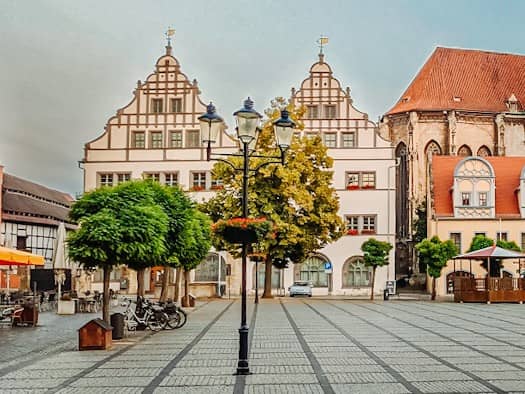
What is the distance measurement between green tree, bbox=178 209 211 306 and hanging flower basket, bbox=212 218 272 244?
8981mm

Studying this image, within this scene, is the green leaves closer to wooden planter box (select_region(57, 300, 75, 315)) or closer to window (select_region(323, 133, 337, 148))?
window (select_region(323, 133, 337, 148))

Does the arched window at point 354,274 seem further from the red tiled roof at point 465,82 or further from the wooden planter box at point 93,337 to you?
the wooden planter box at point 93,337

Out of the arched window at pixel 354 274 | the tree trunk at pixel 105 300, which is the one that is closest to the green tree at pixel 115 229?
the tree trunk at pixel 105 300

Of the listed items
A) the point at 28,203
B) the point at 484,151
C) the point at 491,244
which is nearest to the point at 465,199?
the point at 491,244

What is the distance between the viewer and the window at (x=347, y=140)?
176 ft

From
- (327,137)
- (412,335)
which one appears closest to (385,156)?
(327,137)

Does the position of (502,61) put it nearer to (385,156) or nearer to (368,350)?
(385,156)

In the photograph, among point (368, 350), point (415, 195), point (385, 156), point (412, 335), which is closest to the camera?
point (368, 350)

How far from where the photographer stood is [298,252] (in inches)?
1656

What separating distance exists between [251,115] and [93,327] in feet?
19.7

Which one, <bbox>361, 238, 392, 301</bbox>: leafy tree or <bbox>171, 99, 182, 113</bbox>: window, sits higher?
<bbox>171, 99, 182, 113</bbox>: window

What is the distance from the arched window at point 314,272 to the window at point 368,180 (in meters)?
5.82

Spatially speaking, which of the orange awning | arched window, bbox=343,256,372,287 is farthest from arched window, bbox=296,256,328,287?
the orange awning

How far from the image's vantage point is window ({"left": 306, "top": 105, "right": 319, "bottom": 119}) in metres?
53.7
